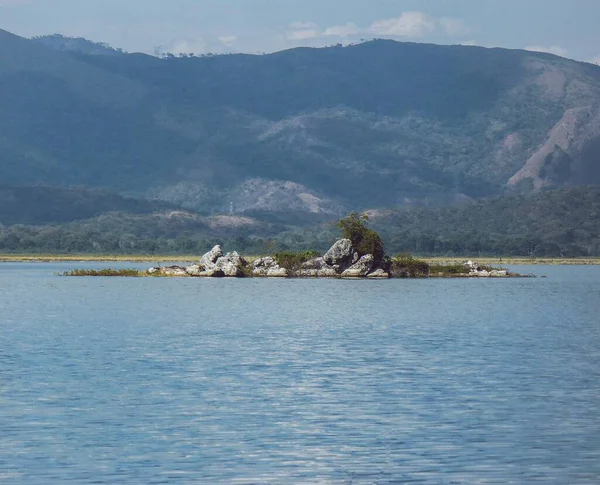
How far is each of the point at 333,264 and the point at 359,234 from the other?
24.6 ft

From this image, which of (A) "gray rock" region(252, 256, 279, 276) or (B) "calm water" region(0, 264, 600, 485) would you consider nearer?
(B) "calm water" region(0, 264, 600, 485)

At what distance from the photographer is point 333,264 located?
126 m

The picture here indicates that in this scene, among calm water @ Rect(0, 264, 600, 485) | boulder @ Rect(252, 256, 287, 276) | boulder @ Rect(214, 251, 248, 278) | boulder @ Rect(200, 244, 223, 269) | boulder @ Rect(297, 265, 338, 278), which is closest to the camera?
calm water @ Rect(0, 264, 600, 485)

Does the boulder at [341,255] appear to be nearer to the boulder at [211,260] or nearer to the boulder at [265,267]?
the boulder at [265,267]

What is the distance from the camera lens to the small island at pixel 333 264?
12150cm

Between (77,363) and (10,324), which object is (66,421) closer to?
(77,363)

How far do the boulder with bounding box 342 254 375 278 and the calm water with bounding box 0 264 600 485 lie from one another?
45.9 metres

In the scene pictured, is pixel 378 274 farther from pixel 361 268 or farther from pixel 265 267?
pixel 265 267

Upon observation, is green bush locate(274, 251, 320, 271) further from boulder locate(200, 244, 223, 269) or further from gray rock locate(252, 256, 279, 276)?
boulder locate(200, 244, 223, 269)

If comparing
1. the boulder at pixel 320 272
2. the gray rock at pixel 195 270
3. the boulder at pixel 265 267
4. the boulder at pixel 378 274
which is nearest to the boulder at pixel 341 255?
the boulder at pixel 320 272

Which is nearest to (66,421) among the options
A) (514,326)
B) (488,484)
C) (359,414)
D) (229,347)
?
(359,414)

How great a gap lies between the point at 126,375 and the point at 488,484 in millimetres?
20278

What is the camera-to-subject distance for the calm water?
28.6m

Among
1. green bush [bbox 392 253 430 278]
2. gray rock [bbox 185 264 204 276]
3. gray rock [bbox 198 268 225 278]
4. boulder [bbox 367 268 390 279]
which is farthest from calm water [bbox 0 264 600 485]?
green bush [bbox 392 253 430 278]
